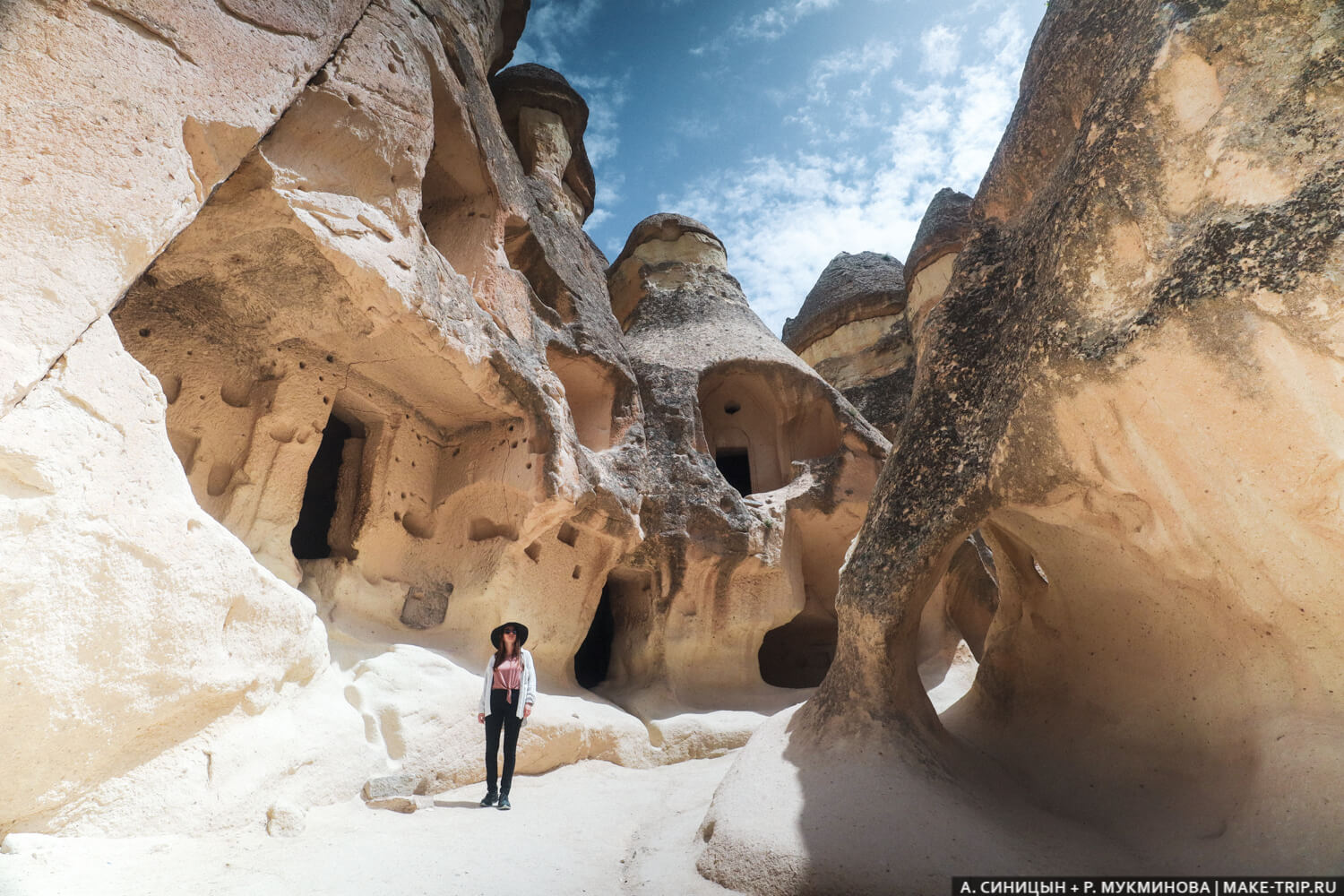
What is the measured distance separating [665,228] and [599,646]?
5.78 m

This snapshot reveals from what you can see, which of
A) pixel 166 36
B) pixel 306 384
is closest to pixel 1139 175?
pixel 166 36

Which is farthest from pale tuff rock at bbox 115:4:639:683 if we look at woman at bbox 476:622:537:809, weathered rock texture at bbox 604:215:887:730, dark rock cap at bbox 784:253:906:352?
dark rock cap at bbox 784:253:906:352

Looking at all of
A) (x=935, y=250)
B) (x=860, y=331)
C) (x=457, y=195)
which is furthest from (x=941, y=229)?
(x=457, y=195)

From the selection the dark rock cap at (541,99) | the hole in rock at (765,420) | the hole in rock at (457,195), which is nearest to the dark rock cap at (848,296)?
the hole in rock at (765,420)

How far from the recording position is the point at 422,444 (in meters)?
5.70

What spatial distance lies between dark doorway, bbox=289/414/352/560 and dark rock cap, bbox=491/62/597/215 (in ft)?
15.5

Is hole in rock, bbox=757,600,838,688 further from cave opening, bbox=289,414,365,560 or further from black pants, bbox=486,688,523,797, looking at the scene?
black pants, bbox=486,688,523,797

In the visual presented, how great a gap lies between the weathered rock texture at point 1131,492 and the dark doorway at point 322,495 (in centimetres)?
397

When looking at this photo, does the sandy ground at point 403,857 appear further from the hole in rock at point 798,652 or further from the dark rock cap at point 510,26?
the dark rock cap at point 510,26

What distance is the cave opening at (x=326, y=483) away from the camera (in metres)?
5.40

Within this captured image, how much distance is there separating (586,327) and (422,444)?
186 centimetres

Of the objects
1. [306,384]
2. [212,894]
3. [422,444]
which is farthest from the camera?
[422,444]

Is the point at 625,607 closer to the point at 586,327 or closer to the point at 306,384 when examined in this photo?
the point at 586,327

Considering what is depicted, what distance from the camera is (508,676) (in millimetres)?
3744
